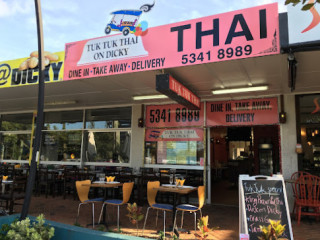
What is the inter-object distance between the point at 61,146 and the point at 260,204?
803 cm

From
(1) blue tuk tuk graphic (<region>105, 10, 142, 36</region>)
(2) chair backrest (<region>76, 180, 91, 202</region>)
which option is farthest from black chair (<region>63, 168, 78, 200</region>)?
(1) blue tuk tuk graphic (<region>105, 10, 142, 36</region>)

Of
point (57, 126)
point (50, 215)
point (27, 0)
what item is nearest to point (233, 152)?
point (57, 126)

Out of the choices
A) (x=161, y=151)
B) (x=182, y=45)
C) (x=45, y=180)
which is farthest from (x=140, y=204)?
(x=182, y=45)

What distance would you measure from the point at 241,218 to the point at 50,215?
412 cm

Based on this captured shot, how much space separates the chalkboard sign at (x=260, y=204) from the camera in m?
3.48

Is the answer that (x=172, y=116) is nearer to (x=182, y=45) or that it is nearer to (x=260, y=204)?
(x=182, y=45)

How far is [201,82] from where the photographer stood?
20.2 ft

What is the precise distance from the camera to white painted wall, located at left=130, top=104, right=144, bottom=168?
27.8 ft

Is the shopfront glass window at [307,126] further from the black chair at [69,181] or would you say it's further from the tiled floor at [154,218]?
the black chair at [69,181]

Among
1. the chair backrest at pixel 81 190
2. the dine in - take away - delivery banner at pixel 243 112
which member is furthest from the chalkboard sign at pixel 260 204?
the dine in - take away - delivery banner at pixel 243 112

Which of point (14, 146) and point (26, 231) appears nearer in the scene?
point (26, 231)

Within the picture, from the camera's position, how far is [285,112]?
22.5 feet

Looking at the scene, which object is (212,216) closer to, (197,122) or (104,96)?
(197,122)

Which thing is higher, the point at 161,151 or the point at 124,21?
the point at 124,21
